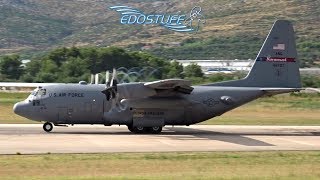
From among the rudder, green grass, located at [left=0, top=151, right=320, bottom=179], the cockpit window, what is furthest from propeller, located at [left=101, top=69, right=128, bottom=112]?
green grass, located at [left=0, top=151, right=320, bottom=179]

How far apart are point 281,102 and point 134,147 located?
37.0 meters

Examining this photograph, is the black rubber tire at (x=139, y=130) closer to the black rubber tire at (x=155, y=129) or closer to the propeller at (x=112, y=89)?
the black rubber tire at (x=155, y=129)

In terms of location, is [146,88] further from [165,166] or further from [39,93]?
[165,166]

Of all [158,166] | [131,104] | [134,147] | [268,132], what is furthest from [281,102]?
[158,166]

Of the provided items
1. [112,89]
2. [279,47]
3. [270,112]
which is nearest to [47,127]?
[112,89]

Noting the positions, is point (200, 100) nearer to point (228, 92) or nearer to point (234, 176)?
point (228, 92)

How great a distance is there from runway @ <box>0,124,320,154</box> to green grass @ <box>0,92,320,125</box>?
5241 mm

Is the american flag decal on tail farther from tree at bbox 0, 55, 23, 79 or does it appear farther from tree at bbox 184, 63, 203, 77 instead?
tree at bbox 0, 55, 23, 79

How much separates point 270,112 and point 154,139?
2474cm

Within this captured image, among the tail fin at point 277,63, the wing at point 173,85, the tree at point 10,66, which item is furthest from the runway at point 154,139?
the tree at point 10,66

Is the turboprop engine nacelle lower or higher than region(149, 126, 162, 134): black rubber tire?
higher

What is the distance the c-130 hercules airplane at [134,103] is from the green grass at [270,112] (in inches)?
312

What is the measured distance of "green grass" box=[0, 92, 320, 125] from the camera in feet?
158

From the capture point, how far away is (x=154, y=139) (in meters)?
34.7
